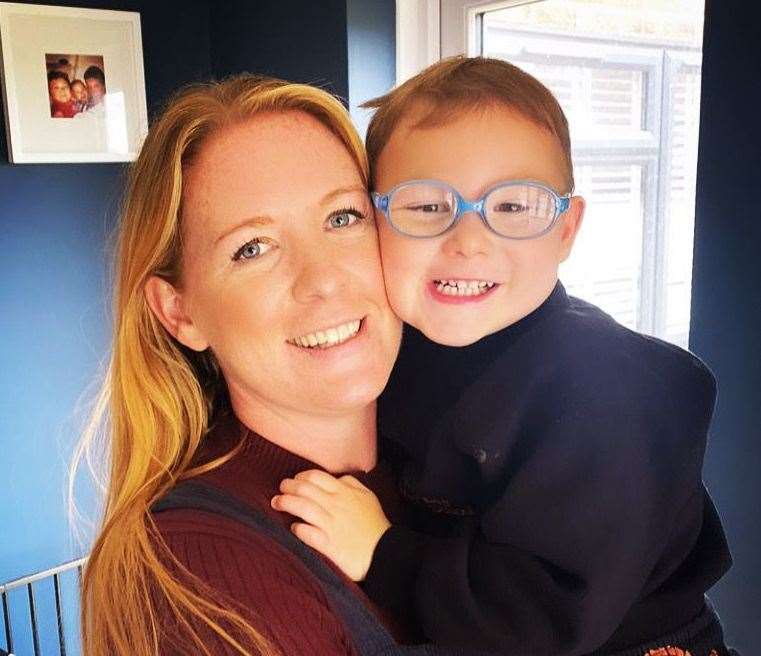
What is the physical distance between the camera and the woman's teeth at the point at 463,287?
3.25ft

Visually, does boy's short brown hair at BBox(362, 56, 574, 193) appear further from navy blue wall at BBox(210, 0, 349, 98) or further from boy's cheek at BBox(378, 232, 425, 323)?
navy blue wall at BBox(210, 0, 349, 98)

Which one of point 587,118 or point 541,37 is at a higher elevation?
point 541,37

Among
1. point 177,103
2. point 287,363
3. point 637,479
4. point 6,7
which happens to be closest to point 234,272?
point 287,363

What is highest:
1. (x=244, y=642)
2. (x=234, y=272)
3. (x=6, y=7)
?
(x=6, y=7)

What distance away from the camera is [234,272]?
0.93 meters

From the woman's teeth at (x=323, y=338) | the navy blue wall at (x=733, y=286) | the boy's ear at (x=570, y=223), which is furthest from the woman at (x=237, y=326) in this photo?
the navy blue wall at (x=733, y=286)

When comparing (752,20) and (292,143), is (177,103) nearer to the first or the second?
(292,143)

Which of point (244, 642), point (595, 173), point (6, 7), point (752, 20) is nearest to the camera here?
point (244, 642)

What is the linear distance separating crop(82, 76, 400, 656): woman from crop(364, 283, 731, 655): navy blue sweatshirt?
131 millimetres

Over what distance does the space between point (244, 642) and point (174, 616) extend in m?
0.07

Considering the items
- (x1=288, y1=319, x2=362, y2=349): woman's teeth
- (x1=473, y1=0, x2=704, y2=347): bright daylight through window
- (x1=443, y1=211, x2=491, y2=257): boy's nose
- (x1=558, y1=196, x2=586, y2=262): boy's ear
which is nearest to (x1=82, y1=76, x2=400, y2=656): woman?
(x1=288, y1=319, x2=362, y2=349): woman's teeth

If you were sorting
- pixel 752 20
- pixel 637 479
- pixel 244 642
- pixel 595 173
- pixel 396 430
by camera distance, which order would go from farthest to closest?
1. pixel 595 173
2. pixel 752 20
3. pixel 396 430
4. pixel 637 479
5. pixel 244 642

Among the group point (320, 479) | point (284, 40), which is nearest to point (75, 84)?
point (284, 40)

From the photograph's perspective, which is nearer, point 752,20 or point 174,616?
point 174,616
